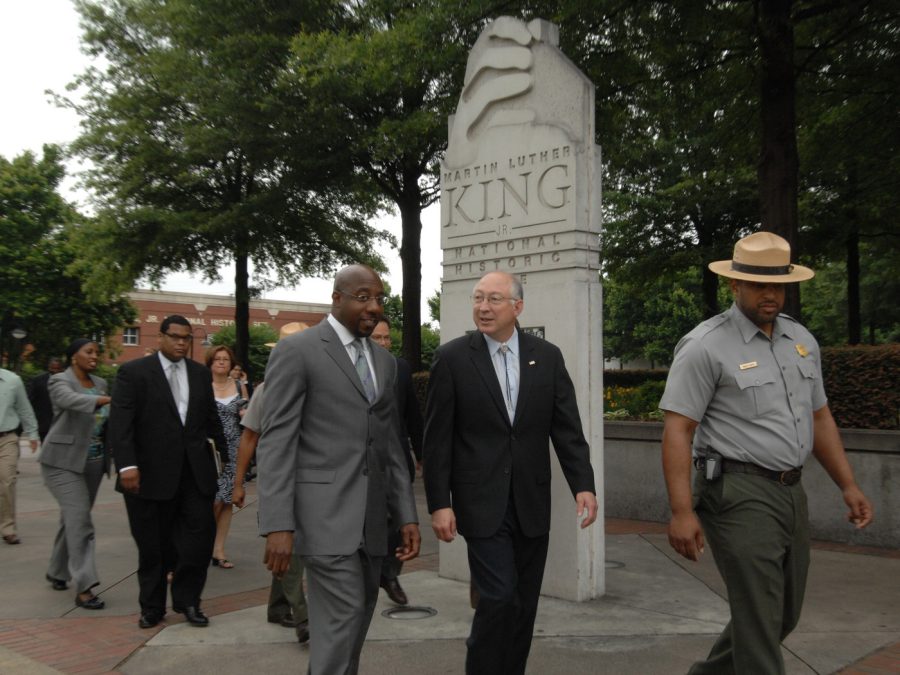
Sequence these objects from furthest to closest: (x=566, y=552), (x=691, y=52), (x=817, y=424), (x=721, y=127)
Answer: (x=721, y=127)
(x=691, y=52)
(x=566, y=552)
(x=817, y=424)

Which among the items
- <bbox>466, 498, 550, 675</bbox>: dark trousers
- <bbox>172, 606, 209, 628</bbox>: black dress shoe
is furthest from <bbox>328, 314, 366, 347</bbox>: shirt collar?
<bbox>172, 606, 209, 628</bbox>: black dress shoe

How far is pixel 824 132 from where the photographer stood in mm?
13234

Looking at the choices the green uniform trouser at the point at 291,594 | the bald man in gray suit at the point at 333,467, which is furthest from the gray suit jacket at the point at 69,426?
the bald man in gray suit at the point at 333,467

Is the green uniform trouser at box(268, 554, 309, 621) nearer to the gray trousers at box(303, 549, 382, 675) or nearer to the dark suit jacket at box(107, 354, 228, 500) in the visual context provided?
the dark suit jacket at box(107, 354, 228, 500)

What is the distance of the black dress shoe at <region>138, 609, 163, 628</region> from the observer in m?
5.57

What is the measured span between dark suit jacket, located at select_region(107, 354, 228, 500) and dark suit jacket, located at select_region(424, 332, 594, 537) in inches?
90.5

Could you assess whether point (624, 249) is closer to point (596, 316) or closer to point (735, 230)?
point (735, 230)

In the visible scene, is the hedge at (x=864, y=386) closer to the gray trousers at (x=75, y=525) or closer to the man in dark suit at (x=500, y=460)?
the man in dark suit at (x=500, y=460)

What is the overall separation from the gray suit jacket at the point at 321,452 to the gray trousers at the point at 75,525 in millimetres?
3471

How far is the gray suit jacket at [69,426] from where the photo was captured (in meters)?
6.46

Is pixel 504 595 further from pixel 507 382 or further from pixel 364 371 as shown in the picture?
pixel 364 371

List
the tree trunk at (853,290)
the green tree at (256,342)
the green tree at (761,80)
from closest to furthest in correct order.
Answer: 1. the green tree at (761,80)
2. the tree trunk at (853,290)
3. the green tree at (256,342)

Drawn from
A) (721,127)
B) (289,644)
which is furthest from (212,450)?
(721,127)

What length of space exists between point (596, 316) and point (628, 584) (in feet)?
6.73
